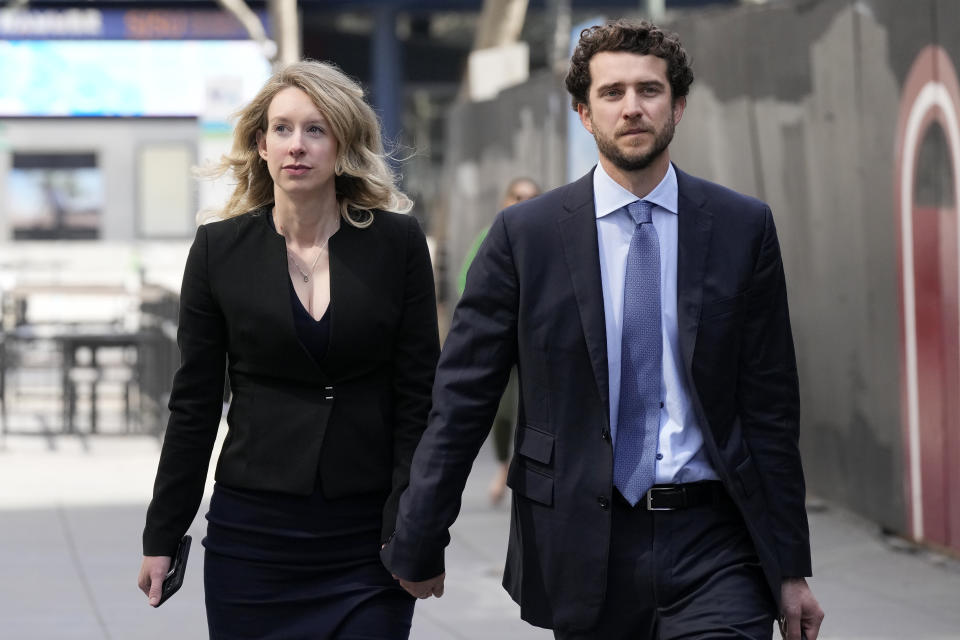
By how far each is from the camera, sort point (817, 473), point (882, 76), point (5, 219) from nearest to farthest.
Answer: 1. point (882, 76)
2. point (817, 473)
3. point (5, 219)

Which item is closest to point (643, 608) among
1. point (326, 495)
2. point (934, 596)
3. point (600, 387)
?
point (600, 387)

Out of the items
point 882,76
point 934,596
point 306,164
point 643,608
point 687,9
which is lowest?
point 934,596

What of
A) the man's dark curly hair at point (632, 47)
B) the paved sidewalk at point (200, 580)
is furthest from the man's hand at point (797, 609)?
the paved sidewalk at point (200, 580)

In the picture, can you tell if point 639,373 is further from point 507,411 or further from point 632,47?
point 507,411

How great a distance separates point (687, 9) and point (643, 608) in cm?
3565

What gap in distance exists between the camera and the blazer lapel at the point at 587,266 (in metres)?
3.80

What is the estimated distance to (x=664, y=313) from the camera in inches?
152

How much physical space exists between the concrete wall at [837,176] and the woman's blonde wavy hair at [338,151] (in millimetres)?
4122

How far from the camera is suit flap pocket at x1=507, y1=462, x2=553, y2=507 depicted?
3.85m

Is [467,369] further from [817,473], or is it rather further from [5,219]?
[5,219]

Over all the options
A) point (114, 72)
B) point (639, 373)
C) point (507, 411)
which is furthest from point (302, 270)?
point (114, 72)

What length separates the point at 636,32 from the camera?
3.87m

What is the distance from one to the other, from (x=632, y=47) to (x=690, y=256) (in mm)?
457

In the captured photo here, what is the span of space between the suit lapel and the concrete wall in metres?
4.23
